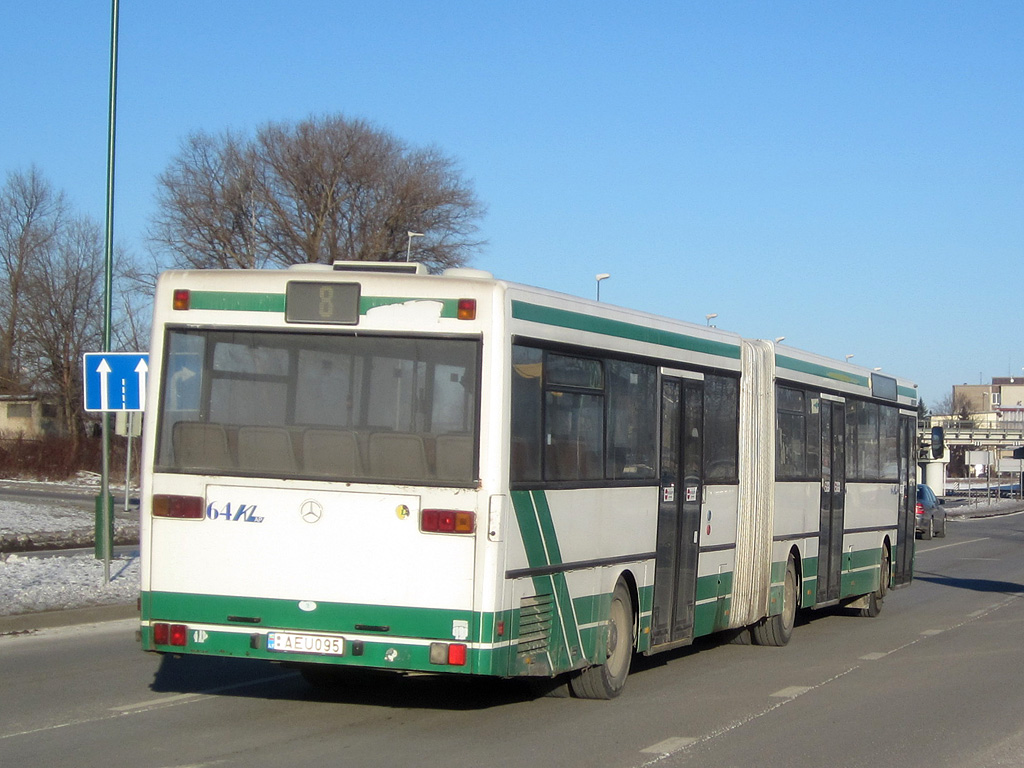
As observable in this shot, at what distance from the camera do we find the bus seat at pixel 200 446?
8.74m

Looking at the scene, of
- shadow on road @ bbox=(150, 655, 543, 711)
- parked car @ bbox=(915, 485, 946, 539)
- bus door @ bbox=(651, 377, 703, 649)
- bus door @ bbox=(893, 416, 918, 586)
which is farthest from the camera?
parked car @ bbox=(915, 485, 946, 539)

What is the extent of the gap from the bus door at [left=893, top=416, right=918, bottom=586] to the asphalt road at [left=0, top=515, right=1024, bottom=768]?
4.69 meters

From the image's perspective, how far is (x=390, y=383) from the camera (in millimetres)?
8531

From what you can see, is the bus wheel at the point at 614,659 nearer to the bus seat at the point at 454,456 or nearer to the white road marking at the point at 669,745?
the white road marking at the point at 669,745

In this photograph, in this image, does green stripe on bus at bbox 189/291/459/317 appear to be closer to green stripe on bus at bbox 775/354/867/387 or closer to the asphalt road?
the asphalt road

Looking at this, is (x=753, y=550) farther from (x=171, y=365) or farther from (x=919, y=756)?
(x=171, y=365)

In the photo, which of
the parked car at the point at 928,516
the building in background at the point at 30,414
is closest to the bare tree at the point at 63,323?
the building in background at the point at 30,414

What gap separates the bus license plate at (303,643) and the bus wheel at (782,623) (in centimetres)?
696

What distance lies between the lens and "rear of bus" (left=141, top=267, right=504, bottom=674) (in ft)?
27.4

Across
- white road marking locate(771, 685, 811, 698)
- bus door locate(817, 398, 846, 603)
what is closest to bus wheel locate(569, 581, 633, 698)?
white road marking locate(771, 685, 811, 698)

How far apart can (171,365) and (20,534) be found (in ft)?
61.8

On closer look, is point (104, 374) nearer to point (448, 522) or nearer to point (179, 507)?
point (179, 507)

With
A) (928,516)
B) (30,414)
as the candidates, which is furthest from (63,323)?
(928,516)

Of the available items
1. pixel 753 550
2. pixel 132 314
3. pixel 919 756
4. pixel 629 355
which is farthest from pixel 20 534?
pixel 132 314
